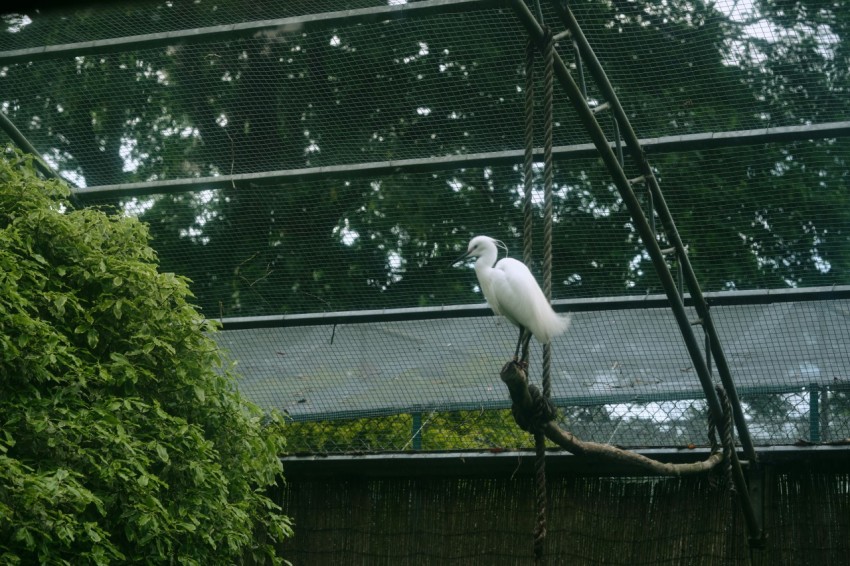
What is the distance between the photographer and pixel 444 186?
14.9ft

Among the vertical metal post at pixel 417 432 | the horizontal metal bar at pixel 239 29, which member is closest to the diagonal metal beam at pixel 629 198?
the horizontal metal bar at pixel 239 29

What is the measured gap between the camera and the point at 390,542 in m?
4.83

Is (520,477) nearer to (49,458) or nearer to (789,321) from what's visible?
(789,321)

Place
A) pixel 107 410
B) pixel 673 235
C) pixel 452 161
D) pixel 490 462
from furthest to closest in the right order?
1. pixel 490 462
2. pixel 452 161
3. pixel 673 235
4. pixel 107 410

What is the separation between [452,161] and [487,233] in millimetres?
519

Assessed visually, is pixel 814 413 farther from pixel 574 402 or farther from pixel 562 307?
pixel 562 307

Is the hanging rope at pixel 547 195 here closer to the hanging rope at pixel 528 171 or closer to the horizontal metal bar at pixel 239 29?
the hanging rope at pixel 528 171

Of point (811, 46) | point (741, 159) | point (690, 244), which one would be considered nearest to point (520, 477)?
point (690, 244)

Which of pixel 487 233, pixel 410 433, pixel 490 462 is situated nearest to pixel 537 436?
pixel 490 462

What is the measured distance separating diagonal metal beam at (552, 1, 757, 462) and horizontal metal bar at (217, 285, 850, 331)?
232 millimetres

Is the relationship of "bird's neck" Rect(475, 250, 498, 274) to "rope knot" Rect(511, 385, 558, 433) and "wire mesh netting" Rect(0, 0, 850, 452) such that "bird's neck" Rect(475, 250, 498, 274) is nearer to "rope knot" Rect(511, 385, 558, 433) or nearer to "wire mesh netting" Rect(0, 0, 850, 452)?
"wire mesh netting" Rect(0, 0, 850, 452)

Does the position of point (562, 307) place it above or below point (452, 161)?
below

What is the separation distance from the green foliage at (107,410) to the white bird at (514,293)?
104 centimetres

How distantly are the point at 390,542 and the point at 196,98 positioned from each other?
2.23 m
